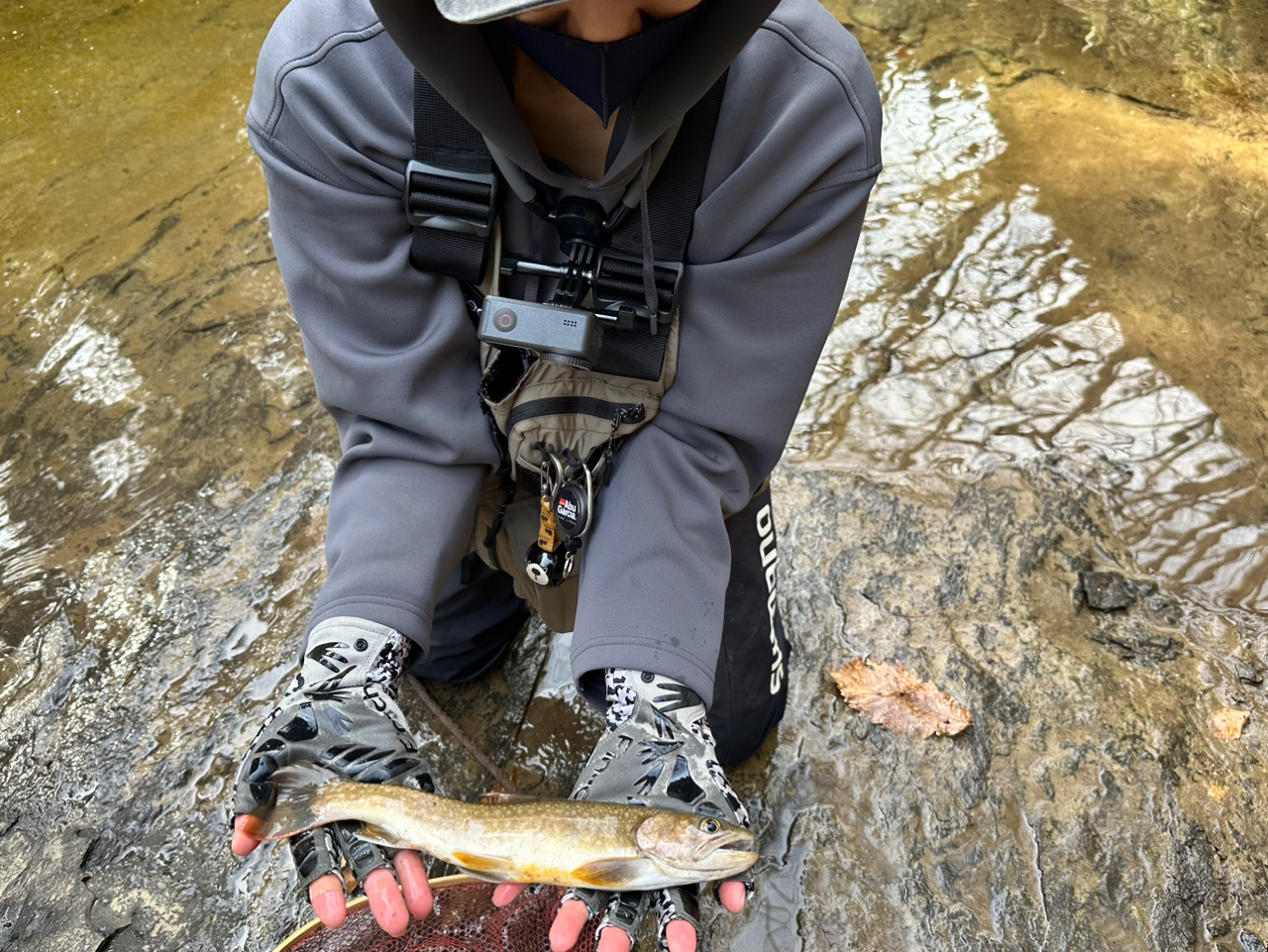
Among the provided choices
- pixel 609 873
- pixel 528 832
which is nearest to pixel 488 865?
pixel 528 832

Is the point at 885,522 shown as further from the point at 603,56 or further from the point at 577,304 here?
the point at 603,56

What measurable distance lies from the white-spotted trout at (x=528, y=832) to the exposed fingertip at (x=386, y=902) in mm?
63

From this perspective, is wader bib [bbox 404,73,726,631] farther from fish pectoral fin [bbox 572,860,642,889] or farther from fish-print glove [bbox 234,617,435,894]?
fish pectoral fin [bbox 572,860,642,889]

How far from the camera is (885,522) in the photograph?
2.95 meters

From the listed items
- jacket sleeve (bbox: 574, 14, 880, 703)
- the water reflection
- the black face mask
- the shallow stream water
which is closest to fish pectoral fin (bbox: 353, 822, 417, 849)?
jacket sleeve (bbox: 574, 14, 880, 703)

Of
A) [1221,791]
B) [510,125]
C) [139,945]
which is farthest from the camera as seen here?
[1221,791]

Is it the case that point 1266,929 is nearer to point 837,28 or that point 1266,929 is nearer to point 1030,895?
point 1030,895

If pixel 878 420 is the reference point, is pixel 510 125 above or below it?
above

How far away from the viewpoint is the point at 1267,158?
14.5ft

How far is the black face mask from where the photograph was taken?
151 cm

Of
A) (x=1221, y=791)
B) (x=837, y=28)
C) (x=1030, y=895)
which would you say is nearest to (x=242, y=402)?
(x=837, y=28)

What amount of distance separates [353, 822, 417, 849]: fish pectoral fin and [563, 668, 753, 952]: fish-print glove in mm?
291

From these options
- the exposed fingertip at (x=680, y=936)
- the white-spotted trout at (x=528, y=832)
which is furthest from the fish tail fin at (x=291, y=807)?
the exposed fingertip at (x=680, y=936)

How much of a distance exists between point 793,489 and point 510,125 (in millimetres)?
1713
